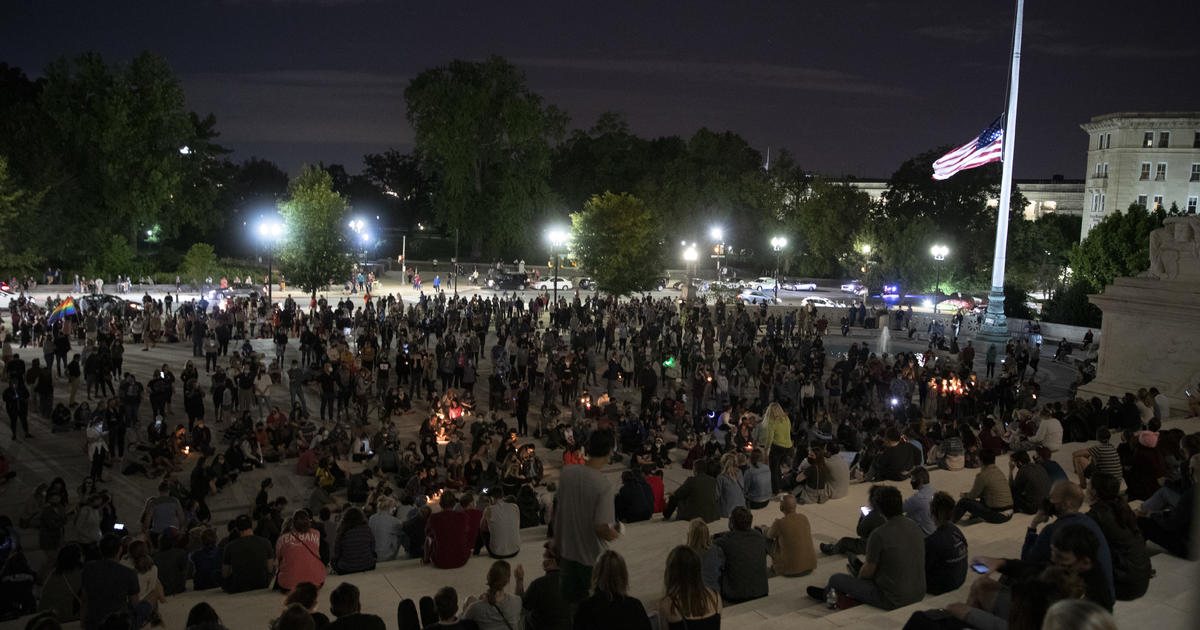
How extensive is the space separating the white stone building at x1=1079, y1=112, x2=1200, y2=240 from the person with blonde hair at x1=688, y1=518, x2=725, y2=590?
2933 inches

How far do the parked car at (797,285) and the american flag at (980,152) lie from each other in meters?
31.4

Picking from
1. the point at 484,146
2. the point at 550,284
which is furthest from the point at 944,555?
the point at 484,146

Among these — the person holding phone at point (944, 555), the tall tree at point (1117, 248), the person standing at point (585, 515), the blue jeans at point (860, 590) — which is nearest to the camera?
the person standing at point (585, 515)

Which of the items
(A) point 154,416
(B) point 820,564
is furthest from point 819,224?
(B) point 820,564

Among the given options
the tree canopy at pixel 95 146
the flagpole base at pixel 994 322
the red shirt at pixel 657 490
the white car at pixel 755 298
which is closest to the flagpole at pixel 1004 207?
the flagpole base at pixel 994 322

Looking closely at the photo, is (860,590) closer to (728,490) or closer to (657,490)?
(728,490)

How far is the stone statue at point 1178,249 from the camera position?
1780 centimetres

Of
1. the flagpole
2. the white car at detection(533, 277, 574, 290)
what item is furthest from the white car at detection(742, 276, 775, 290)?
the flagpole

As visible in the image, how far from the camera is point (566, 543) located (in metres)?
5.70

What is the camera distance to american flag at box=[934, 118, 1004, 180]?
28072 millimetres

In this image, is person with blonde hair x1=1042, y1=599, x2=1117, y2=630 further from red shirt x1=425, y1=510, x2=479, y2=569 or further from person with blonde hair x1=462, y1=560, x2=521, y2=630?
red shirt x1=425, y1=510, x2=479, y2=569

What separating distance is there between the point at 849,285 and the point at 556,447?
50.0m

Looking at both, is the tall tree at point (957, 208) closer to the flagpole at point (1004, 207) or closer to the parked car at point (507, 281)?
the parked car at point (507, 281)

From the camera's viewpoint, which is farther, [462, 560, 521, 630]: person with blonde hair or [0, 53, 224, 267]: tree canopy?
[0, 53, 224, 267]: tree canopy
